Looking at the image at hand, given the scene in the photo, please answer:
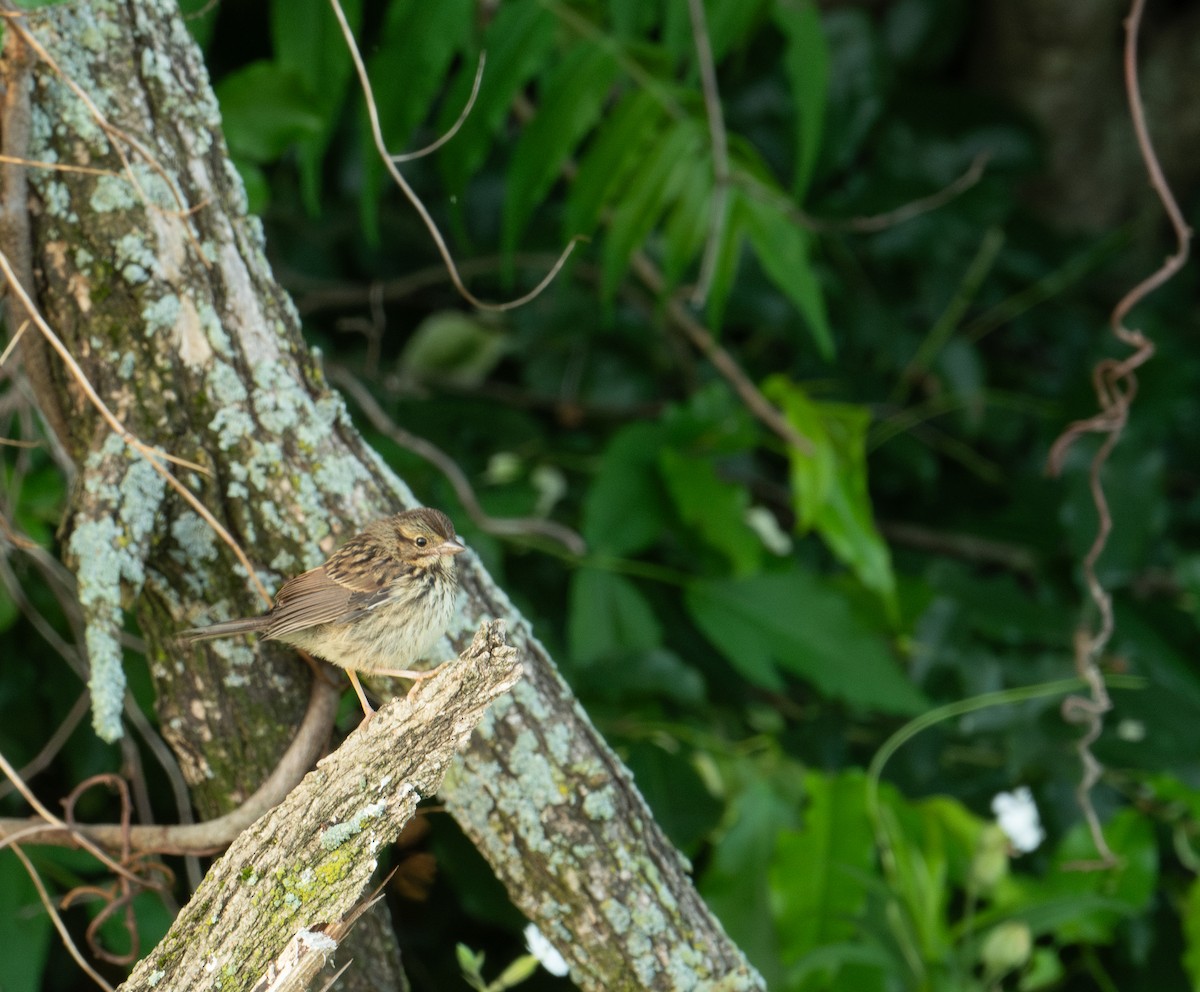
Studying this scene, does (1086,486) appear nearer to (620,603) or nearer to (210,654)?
(620,603)

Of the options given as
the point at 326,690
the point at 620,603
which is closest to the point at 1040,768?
the point at 620,603

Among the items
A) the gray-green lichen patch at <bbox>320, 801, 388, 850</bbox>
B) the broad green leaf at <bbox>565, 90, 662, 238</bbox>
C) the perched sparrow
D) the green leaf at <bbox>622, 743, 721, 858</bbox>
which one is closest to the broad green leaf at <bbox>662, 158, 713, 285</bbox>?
the broad green leaf at <bbox>565, 90, 662, 238</bbox>

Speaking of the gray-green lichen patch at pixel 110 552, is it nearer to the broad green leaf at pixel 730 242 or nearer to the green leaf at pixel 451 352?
the broad green leaf at pixel 730 242

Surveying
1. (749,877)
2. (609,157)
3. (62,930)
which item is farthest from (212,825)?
(609,157)

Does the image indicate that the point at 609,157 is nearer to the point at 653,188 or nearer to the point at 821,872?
the point at 653,188

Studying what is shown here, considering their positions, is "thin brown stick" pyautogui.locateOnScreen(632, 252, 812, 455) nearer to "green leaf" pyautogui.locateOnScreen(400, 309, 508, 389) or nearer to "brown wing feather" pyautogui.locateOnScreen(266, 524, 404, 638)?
"green leaf" pyautogui.locateOnScreen(400, 309, 508, 389)

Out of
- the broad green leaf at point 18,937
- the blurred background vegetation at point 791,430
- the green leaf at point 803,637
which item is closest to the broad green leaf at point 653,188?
the blurred background vegetation at point 791,430
